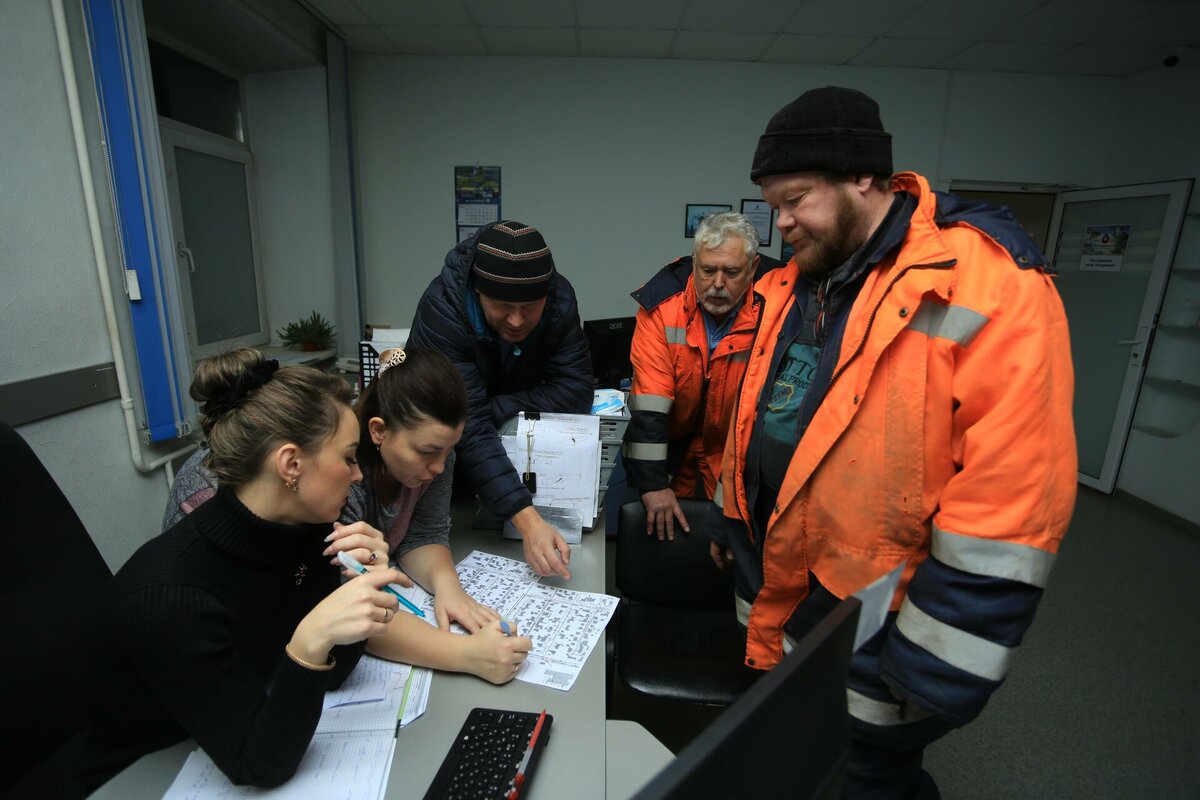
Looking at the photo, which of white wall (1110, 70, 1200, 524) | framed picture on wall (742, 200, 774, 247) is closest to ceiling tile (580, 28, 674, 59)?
framed picture on wall (742, 200, 774, 247)

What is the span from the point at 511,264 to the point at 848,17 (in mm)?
3011

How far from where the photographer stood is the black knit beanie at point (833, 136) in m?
0.94

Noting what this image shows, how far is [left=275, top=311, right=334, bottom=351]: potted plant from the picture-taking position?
366 cm

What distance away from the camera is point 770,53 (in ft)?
12.2

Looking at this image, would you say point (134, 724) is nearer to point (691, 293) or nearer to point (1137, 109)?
point (691, 293)

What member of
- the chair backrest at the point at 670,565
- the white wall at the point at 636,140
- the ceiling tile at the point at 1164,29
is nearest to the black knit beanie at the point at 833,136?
the chair backrest at the point at 670,565

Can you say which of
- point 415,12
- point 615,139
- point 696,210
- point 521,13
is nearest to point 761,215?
point 696,210

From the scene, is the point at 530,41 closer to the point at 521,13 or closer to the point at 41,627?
the point at 521,13

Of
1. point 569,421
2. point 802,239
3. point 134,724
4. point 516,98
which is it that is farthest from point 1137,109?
point 134,724

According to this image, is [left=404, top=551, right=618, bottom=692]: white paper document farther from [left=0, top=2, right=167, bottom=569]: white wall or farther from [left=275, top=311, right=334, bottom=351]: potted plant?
[left=275, top=311, right=334, bottom=351]: potted plant

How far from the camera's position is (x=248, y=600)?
871mm

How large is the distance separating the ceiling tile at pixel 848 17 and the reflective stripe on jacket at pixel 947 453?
2723mm

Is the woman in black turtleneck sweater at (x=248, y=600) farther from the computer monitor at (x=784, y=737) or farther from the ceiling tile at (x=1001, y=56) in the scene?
the ceiling tile at (x=1001, y=56)

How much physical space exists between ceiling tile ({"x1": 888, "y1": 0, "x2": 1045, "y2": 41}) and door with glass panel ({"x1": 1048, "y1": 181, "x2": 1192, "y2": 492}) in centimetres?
154
